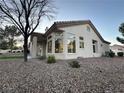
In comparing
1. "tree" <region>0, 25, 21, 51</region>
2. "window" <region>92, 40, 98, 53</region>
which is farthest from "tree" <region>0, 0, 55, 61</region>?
"tree" <region>0, 25, 21, 51</region>

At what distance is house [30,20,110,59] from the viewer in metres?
17.6

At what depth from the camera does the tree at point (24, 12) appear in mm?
15438

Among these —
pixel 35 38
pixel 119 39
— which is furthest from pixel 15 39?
pixel 119 39

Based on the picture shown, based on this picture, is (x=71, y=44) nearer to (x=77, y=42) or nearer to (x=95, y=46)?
(x=77, y=42)

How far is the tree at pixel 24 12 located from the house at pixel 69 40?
2.55 m

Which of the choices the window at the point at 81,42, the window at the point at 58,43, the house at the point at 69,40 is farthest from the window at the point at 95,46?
the window at the point at 58,43

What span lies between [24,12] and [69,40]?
6.44 meters

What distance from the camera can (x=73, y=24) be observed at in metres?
19.4

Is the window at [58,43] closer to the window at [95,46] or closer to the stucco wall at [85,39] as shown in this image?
the stucco wall at [85,39]

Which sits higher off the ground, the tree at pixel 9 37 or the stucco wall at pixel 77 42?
the tree at pixel 9 37

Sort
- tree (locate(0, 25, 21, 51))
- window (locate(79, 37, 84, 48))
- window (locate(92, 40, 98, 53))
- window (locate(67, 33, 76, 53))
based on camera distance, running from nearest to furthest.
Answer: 1. window (locate(67, 33, 76, 53))
2. window (locate(79, 37, 84, 48))
3. window (locate(92, 40, 98, 53))
4. tree (locate(0, 25, 21, 51))

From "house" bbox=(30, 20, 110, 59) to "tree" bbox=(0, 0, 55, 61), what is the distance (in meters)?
2.55

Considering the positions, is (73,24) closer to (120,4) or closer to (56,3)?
(56,3)

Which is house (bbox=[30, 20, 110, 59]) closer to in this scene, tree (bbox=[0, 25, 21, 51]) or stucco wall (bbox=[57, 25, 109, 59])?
stucco wall (bbox=[57, 25, 109, 59])
